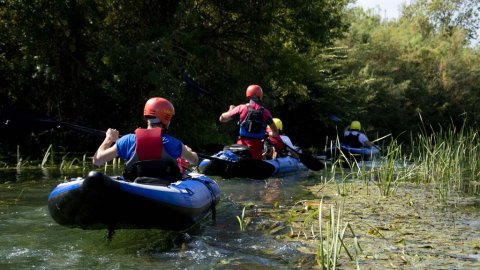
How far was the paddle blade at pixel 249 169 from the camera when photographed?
8758 millimetres

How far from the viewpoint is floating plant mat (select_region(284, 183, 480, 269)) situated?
4574mm

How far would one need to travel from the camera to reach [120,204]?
15.5ft

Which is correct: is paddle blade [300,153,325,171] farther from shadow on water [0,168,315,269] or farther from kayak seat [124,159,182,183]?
kayak seat [124,159,182,183]

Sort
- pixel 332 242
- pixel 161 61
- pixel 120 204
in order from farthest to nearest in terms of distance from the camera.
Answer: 1. pixel 161 61
2. pixel 120 204
3. pixel 332 242

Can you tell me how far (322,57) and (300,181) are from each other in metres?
10.9

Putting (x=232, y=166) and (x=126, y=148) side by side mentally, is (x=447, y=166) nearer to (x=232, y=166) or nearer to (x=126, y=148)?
(x=232, y=166)

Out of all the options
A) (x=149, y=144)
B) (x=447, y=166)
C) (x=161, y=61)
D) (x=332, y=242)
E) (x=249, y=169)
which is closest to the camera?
(x=332, y=242)

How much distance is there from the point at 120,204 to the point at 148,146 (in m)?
0.78

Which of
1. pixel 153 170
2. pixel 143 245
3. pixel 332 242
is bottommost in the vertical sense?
pixel 143 245

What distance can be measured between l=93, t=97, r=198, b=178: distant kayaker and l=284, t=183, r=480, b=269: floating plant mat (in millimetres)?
1459

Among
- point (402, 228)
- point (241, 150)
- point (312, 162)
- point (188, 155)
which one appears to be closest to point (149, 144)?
point (188, 155)

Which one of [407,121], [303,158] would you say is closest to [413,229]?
[303,158]

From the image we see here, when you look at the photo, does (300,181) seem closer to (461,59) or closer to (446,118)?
(446,118)

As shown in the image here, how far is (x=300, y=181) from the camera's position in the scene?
35.5 feet
